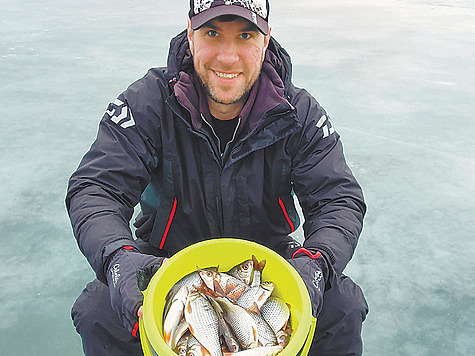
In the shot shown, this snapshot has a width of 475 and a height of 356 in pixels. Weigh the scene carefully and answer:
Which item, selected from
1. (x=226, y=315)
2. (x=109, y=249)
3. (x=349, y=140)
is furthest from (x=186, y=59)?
(x=349, y=140)

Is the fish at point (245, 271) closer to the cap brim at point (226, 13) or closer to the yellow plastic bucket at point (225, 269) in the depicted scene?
the yellow plastic bucket at point (225, 269)

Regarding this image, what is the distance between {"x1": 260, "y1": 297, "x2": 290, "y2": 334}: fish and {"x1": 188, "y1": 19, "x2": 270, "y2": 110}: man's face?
845 mm

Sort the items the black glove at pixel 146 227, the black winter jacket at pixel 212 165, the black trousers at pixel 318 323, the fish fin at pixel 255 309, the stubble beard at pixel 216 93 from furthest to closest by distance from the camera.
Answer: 1. the black glove at pixel 146 227
2. the stubble beard at pixel 216 93
3. the black winter jacket at pixel 212 165
4. the black trousers at pixel 318 323
5. the fish fin at pixel 255 309

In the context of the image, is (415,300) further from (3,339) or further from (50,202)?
(50,202)

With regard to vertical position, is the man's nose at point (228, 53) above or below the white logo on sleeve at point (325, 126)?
above

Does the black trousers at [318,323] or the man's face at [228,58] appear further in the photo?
the man's face at [228,58]

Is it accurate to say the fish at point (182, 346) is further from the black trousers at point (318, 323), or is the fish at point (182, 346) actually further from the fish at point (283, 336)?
the black trousers at point (318, 323)

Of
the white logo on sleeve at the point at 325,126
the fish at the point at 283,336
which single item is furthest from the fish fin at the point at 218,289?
the white logo on sleeve at the point at 325,126

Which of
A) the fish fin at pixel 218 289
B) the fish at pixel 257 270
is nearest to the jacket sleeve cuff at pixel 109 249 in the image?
the fish fin at pixel 218 289

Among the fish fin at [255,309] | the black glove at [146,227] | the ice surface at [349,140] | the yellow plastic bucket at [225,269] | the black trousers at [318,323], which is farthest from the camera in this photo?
the ice surface at [349,140]

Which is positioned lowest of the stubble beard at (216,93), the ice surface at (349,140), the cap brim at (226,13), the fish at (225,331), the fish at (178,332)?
the ice surface at (349,140)

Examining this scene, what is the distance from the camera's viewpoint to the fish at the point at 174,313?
4.21 feet

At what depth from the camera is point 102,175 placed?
1754mm

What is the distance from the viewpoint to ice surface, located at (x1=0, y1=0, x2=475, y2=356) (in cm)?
221
